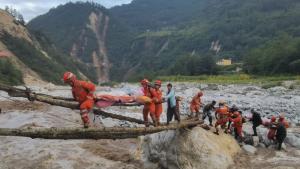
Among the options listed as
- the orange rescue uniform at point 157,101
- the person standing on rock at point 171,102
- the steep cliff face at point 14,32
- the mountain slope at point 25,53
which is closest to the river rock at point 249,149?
the person standing on rock at point 171,102

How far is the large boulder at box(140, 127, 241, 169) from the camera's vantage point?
49.6ft

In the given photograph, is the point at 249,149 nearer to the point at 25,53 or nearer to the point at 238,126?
the point at 238,126

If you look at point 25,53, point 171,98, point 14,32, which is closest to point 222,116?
point 171,98

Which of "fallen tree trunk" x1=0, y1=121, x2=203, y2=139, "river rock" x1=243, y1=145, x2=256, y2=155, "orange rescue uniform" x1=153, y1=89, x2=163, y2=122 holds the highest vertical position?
"orange rescue uniform" x1=153, y1=89, x2=163, y2=122

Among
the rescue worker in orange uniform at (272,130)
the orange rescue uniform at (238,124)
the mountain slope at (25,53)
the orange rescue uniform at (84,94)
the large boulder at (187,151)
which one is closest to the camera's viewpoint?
the orange rescue uniform at (84,94)

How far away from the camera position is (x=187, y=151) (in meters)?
15.2

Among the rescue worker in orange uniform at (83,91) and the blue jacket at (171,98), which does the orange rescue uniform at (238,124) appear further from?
the rescue worker in orange uniform at (83,91)

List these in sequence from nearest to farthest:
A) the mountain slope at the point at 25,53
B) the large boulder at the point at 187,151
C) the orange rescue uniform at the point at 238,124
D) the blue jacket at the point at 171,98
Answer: the large boulder at the point at 187,151, the blue jacket at the point at 171,98, the orange rescue uniform at the point at 238,124, the mountain slope at the point at 25,53

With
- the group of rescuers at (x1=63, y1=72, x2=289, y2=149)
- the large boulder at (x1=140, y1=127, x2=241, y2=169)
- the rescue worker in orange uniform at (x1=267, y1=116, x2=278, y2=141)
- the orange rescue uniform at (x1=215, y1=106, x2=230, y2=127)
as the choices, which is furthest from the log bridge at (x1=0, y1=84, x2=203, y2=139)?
the rescue worker in orange uniform at (x1=267, y1=116, x2=278, y2=141)

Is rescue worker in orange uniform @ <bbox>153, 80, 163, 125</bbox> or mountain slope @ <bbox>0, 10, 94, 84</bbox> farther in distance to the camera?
mountain slope @ <bbox>0, 10, 94, 84</bbox>

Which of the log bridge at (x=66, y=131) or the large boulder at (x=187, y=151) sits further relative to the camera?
the large boulder at (x=187, y=151)

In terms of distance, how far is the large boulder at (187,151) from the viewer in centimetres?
1511

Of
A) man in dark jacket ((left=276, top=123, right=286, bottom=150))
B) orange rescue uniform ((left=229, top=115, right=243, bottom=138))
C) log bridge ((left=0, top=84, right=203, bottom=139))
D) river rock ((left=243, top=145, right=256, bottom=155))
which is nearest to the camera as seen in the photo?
log bridge ((left=0, top=84, right=203, bottom=139))

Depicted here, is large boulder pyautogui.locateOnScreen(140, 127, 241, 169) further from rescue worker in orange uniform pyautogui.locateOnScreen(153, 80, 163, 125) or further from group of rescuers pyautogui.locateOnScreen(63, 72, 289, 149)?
rescue worker in orange uniform pyautogui.locateOnScreen(153, 80, 163, 125)
